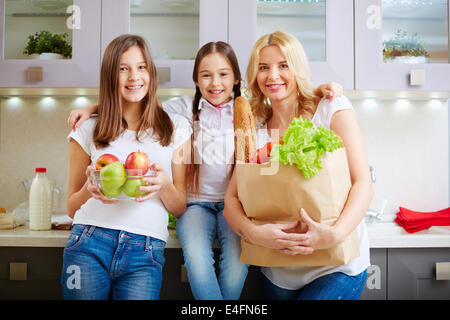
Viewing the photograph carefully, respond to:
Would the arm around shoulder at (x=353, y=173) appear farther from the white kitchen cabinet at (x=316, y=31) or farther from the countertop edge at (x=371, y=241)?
the white kitchen cabinet at (x=316, y=31)

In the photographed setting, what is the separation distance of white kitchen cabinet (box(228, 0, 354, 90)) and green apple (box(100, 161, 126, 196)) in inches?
24.2

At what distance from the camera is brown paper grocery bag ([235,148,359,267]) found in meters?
0.84

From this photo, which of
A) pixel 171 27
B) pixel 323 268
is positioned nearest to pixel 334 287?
pixel 323 268

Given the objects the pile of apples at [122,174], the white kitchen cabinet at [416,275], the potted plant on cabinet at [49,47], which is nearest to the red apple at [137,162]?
the pile of apples at [122,174]

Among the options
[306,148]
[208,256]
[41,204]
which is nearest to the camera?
[306,148]

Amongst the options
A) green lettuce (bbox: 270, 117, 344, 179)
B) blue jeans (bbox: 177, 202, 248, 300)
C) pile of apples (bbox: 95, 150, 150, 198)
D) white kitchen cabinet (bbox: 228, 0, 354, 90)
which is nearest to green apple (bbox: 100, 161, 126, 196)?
pile of apples (bbox: 95, 150, 150, 198)

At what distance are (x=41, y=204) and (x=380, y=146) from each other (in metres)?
1.34

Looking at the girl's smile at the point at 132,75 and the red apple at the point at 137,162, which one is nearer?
the red apple at the point at 137,162

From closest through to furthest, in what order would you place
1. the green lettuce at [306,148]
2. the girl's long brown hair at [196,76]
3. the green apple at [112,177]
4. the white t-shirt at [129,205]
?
1. the green lettuce at [306,148]
2. the green apple at [112,177]
3. the white t-shirt at [129,205]
4. the girl's long brown hair at [196,76]

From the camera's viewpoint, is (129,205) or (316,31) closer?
(129,205)

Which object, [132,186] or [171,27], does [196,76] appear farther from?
[132,186]

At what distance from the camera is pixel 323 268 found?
38.6 inches

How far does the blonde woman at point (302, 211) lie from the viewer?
2.92 ft

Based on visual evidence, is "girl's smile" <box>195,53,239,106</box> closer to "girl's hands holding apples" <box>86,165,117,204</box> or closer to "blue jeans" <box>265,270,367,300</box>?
"girl's hands holding apples" <box>86,165,117,204</box>
